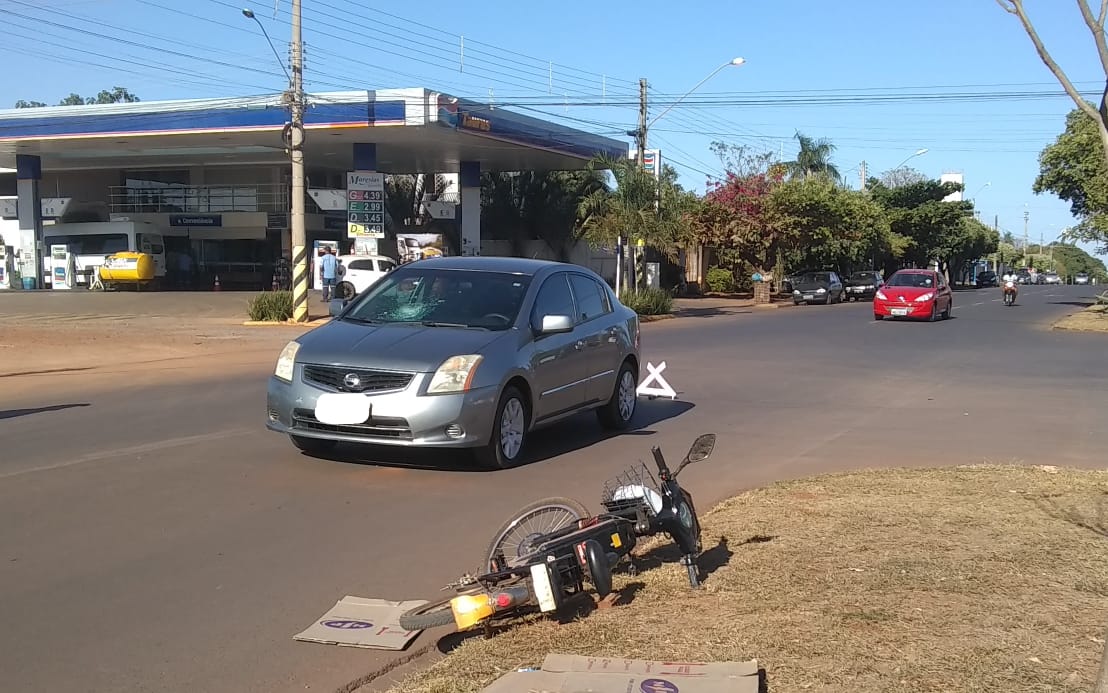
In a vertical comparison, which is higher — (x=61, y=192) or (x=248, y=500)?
(x=61, y=192)

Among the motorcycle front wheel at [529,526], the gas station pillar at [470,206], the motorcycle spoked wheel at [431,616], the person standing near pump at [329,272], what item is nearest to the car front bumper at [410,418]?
the motorcycle front wheel at [529,526]

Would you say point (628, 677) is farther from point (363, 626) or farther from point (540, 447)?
point (540, 447)

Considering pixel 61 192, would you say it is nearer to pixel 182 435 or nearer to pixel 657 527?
pixel 182 435

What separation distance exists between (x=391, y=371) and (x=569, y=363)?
2.06 m

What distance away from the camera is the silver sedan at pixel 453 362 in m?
7.51

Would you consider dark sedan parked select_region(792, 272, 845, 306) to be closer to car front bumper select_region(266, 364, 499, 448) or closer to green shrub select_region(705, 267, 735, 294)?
green shrub select_region(705, 267, 735, 294)

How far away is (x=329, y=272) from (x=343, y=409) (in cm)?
2578

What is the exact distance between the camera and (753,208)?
46281 millimetres

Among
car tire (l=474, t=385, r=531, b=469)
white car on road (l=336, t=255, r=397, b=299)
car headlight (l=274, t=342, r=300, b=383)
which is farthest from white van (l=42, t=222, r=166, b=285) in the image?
car tire (l=474, t=385, r=531, b=469)

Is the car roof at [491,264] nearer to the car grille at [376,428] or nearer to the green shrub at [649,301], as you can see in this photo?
the car grille at [376,428]

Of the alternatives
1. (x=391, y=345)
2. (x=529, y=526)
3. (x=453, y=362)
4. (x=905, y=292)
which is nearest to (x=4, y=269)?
(x=905, y=292)

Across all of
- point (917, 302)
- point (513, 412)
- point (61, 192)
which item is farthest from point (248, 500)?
point (61, 192)

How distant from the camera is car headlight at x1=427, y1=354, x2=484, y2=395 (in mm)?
7523

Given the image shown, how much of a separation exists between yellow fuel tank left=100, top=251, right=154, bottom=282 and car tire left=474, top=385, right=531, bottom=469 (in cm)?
3730
